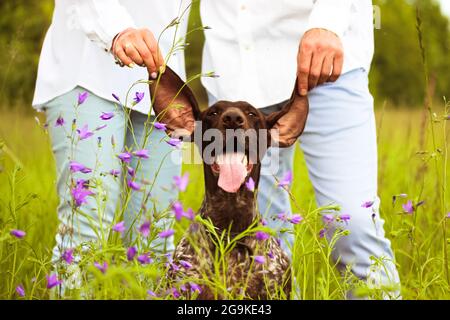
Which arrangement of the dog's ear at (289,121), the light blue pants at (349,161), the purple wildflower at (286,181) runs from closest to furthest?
1. the purple wildflower at (286,181)
2. the dog's ear at (289,121)
3. the light blue pants at (349,161)

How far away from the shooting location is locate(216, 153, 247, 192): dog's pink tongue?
339 cm

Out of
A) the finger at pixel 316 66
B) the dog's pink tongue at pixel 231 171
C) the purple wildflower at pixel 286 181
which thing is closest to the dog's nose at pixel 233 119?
the dog's pink tongue at pixel 231 171

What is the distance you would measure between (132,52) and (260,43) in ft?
3.49

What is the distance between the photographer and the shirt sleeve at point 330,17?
3424 millimetres

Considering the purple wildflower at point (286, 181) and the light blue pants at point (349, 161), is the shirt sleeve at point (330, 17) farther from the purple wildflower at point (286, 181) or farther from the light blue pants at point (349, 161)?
the purple wildflower at point (286, 181)

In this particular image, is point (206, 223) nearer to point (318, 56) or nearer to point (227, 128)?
point (227, 128)

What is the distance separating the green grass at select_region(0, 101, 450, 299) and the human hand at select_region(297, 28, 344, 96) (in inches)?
20.0

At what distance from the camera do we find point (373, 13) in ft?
13.7

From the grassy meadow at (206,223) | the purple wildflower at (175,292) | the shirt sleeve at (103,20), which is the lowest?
the purple wildflower at (175,292)

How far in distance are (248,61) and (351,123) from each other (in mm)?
691

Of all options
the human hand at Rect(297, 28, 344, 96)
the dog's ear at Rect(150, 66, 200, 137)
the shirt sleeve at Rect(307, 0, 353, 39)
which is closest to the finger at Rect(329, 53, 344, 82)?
Result: the human hand at Rect(297, 28, 344, 96)

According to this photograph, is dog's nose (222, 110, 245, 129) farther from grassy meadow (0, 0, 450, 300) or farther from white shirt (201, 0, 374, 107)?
white shirt (201, 0, 374, 107)
